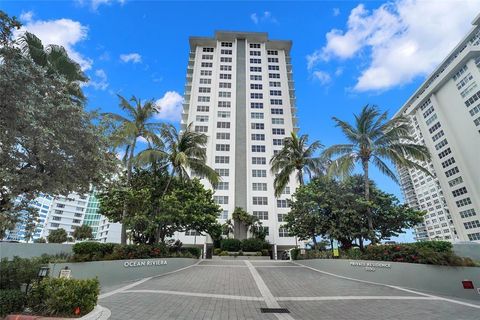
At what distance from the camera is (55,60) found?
11.1 meters

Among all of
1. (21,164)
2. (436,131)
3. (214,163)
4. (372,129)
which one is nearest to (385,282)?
(372,129)

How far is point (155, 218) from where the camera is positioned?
18.9 meters

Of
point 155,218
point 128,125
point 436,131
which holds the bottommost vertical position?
point 155,218

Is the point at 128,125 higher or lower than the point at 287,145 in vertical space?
lower

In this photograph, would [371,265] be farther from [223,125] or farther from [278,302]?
[223,125]

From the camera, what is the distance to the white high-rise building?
46.0m

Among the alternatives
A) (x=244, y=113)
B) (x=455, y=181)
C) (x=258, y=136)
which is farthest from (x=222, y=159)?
(x=455, y=181)

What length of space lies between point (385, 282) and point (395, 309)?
18.4 ft

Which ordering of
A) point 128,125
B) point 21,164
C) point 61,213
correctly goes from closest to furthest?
point 21,164
point 128,125
point 61,213

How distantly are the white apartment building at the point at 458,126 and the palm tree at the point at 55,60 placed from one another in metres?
69.9

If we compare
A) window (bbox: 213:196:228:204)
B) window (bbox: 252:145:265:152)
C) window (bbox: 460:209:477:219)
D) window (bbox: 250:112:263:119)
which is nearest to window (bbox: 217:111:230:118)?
window (bbox: 250:112:263:119)

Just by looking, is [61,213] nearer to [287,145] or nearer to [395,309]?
[287,145]

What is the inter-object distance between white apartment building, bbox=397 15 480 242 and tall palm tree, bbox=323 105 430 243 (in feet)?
171

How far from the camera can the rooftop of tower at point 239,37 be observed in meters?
62.9
